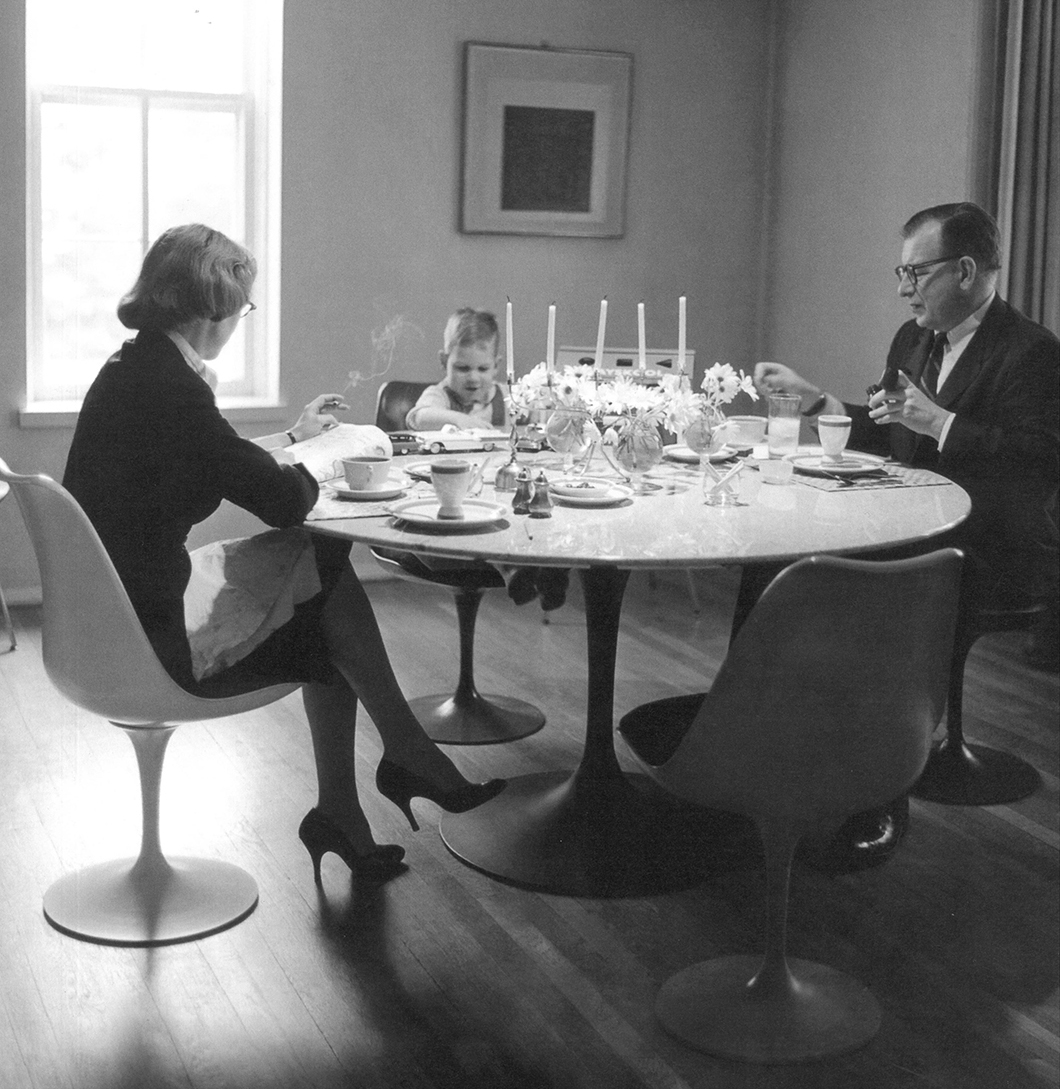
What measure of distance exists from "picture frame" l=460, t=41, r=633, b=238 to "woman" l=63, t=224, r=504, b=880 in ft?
9.11

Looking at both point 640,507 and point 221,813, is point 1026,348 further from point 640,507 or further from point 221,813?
point 221,813

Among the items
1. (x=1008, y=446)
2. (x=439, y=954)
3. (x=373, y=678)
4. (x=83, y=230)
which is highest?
(x=83, y=230)

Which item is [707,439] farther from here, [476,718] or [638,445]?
[476,718]

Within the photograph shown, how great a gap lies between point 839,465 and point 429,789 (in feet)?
3.83

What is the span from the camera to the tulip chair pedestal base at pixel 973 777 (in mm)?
3176

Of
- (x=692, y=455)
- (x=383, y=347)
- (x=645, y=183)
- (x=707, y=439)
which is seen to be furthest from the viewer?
(x=645, y=183)

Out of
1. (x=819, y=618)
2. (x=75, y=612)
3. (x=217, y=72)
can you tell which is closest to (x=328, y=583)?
(x=75, y=612)

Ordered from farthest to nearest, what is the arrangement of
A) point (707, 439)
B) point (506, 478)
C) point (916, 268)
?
point (916, 268), point (707, 439), point (506, 478)

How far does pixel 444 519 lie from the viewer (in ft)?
7.82

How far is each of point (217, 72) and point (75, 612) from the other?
10.4 ft

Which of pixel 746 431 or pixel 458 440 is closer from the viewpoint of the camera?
pixel 746 431

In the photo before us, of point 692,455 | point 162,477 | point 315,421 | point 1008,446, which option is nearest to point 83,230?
point 315,421

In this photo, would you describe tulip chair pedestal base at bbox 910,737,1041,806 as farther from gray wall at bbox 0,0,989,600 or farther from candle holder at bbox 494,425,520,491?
gray wall at bbox 0,0,989,600

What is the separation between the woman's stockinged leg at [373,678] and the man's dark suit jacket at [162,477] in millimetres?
211
